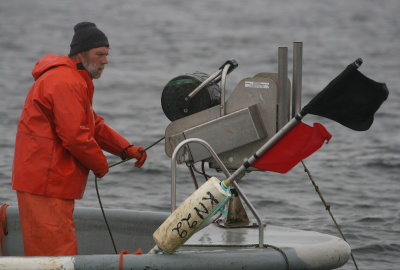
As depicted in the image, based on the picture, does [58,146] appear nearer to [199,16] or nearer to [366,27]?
[366,27]

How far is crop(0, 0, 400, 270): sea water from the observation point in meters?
6.41

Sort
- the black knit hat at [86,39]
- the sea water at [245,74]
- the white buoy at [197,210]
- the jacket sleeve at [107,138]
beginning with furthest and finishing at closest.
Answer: the sea water at [245,74]
the jacket sleeve at [107,138]
the black knit hat at [86,39]
the white buoy at [197,210]

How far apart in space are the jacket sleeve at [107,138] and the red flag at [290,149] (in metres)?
0.98

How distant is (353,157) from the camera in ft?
29.3

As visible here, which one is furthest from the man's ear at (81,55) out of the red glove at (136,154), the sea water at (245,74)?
the sea water at (245,74)

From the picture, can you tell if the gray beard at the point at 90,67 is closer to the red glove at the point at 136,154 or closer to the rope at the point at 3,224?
the red glove at the point at 136,154

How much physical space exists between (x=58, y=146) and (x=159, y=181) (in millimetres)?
4125

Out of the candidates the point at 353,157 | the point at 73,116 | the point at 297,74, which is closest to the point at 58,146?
the point at 73,116

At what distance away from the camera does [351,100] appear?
300 centimetres

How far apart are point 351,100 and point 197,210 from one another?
3.06 feet

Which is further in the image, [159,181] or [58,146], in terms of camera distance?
[159,181]

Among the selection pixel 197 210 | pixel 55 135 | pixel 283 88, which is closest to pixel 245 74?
pixel 283 88

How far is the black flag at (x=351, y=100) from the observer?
297 cm

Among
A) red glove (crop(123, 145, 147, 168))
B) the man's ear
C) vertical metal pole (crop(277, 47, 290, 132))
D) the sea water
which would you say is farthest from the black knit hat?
the sea water
